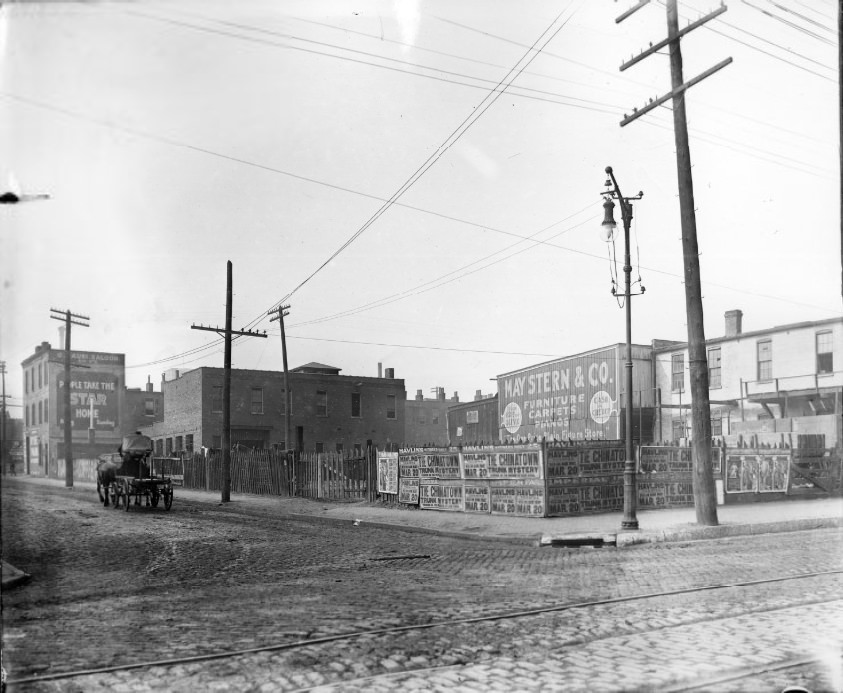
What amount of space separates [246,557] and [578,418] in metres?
28.8

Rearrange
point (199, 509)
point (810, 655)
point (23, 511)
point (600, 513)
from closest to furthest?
point (810, 655), point (600, 513), point (23, 511), point (199, 509)

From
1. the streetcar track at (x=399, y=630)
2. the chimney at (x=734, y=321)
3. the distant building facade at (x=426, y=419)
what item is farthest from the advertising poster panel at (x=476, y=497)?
the distant building facade at (x=426, y=419)

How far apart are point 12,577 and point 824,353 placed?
31.1 metres

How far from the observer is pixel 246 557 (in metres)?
11.7

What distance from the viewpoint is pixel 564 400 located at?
39.8 m

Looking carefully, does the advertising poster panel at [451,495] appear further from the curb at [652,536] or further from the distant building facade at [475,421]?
the distant building facade at [475,421]

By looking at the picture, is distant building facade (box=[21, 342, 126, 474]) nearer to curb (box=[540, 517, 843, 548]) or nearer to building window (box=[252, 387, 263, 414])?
building window (box=[252, 387, 263, 414])

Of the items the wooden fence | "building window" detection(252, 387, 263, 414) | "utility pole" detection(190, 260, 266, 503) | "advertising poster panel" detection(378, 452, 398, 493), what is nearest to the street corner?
"advertising poster panel" detection(378, 452, 398, 493)

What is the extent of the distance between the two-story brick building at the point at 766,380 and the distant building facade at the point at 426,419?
3127 cm

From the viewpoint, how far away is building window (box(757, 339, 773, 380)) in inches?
1352

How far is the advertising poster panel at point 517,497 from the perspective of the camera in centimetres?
1753

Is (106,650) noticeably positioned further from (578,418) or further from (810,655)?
(578,418)

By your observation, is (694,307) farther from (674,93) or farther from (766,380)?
(766,380)

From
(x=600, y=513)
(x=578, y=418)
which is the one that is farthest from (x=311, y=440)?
(x=600, y=513)
